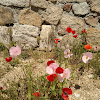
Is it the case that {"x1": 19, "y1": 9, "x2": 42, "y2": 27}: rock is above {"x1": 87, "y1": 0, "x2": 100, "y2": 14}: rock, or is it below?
below

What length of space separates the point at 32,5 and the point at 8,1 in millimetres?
517

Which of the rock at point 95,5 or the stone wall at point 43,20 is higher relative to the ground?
the rock at point 95,5

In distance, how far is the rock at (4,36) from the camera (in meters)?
2.46

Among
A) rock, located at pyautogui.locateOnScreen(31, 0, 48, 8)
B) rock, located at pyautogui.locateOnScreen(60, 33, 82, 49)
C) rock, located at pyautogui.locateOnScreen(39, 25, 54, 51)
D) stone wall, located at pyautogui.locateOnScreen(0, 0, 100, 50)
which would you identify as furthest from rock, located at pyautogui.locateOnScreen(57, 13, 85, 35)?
rock, located at pyautogui.locateOnScreen(31, 0, 48, 8)

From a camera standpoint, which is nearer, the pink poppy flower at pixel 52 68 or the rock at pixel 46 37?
the pink poppy flower at pixel 52 68

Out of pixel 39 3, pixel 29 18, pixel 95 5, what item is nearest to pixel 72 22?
pixel 95 5

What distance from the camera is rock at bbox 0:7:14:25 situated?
249cm

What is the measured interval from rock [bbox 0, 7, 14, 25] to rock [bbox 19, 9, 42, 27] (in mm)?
224

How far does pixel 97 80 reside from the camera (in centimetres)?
160

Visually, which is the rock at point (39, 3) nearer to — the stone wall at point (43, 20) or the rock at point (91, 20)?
the stone wall at point (43, 20)

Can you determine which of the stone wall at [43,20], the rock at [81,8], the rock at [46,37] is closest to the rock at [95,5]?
the stone wall at [43,20]

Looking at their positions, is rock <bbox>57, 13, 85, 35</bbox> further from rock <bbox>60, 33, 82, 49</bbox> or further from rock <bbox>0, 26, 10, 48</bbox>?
rock <bbox>0, 26, 10, 48</bbox>

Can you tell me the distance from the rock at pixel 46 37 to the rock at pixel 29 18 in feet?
0.72

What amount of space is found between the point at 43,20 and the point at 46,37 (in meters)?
0.43
